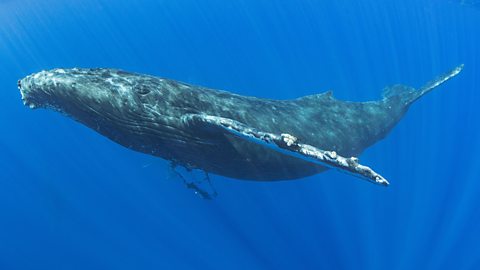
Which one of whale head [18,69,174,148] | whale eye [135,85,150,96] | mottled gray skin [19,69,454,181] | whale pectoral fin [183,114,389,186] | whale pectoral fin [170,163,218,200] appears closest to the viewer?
whale pectoral fin [183,114,389,186]

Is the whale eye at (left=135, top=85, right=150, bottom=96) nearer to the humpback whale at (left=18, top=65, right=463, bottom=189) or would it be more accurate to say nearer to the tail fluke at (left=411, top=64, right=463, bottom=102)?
the humpback whale at (left=18, top=65, right=463, bottom=189)

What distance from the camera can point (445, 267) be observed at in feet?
51.4

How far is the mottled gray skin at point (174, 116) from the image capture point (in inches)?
260

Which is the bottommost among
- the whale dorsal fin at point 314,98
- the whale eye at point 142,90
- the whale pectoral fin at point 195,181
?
the whale eye at point 142,90

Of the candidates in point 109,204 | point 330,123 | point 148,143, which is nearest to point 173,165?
point 148,143

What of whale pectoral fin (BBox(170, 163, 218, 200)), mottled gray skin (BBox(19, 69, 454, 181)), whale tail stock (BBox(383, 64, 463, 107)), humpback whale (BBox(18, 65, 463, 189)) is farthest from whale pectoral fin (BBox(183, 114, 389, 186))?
whale tail stock (BBox(383, 64, 463, 107))

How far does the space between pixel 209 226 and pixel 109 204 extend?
29.5 ft

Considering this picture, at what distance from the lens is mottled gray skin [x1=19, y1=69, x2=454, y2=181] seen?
6598 millimetres

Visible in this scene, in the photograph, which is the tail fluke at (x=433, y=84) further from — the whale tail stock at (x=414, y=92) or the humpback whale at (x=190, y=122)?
the humpback whale at (x=190, y=122)

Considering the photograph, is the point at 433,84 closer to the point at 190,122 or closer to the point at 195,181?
the point at 195,181

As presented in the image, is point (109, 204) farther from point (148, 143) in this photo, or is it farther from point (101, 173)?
point (148, 143)

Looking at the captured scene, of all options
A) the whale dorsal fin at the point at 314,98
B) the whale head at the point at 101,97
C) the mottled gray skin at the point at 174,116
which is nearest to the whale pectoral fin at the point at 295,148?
the mottled gray skin at the point at 174,116

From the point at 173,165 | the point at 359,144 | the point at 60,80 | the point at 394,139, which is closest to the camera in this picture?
the point at 60,80

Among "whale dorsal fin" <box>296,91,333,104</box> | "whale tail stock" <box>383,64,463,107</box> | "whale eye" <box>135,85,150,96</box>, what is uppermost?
"whale tail stock" <box>383,64,463,107</box>
